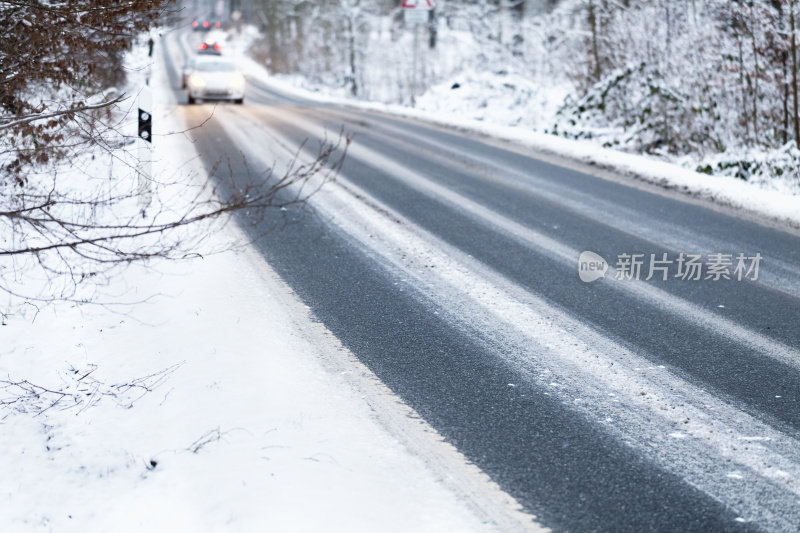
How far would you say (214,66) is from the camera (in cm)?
2259

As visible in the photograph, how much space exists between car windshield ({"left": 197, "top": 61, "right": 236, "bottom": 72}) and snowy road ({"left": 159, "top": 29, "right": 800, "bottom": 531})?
47.9 ft

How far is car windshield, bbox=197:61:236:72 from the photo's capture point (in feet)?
73.6

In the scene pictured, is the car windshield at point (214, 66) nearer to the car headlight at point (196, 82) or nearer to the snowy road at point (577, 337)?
the car headlight at point (196, 82)

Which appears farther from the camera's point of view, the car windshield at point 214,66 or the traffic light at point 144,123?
the car windshield at point 214,66

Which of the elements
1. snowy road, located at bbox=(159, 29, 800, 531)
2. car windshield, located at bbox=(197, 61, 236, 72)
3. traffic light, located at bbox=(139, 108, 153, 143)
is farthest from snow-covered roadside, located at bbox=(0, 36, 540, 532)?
car windshield, located at bbox=(197, 61, 236, 72)

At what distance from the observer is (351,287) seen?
18.7 feet

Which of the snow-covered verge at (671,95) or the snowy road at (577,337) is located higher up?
the snow-covered verge at (671,95)

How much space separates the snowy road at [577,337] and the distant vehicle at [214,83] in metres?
13.9

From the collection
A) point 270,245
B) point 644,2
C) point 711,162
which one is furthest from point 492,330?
point 644,2

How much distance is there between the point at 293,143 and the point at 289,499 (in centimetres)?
1068

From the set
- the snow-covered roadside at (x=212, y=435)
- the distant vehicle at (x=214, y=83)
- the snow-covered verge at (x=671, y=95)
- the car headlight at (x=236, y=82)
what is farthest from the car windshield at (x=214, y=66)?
the snow-covered roadside at (x=212, y=435)

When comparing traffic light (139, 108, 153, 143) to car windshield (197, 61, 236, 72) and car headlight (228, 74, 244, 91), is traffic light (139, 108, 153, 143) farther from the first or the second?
car windshield (197, 61, 236, 72)

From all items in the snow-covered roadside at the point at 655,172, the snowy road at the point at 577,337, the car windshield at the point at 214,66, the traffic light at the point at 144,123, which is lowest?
the snowy road at the point at 577,337

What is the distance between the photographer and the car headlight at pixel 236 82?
72.7 ft
